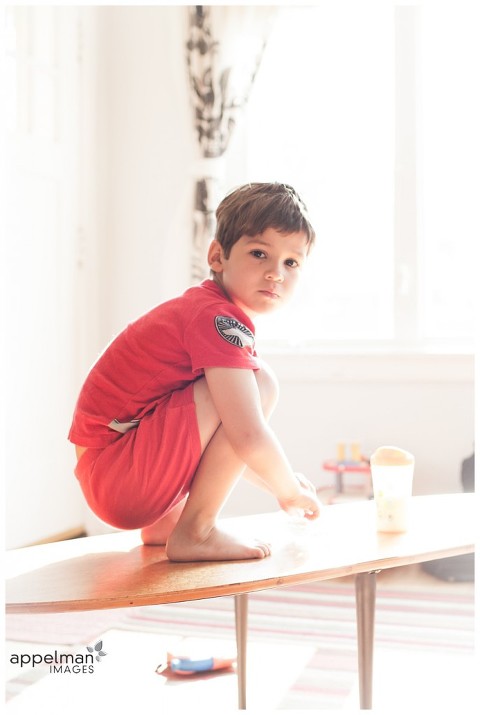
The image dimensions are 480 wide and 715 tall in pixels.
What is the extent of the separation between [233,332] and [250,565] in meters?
0.33

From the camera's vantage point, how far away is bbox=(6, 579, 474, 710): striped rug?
1736 millimetres

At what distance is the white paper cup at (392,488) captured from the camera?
1.31m

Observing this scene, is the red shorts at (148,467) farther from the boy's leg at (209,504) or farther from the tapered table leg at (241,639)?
the tapered table leg at (241,639)

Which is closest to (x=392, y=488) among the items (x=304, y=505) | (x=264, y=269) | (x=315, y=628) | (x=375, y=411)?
(x=304, y=505)

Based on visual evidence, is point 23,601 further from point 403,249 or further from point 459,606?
point 403,249

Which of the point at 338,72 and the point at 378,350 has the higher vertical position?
the point at 338,72

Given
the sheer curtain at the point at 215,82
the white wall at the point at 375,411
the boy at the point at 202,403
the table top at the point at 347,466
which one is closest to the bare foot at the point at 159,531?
the boy at the point at 202,403

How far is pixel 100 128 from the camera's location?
3.28m

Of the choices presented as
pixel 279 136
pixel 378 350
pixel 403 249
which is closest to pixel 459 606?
pixel 378 350

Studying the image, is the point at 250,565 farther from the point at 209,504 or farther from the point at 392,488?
the point at 392,488

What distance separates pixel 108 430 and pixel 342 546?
0.39 metres

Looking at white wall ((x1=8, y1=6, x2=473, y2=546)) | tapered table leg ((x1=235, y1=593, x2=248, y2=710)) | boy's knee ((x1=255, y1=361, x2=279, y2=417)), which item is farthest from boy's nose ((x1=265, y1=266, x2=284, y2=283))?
white wall ((x1=8, y1=6, x2=473, y2=546))

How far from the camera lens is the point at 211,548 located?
1.19m

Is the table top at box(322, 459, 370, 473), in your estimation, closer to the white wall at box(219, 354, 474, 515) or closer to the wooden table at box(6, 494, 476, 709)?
the white wall at box(219, 354, 474, 515)
